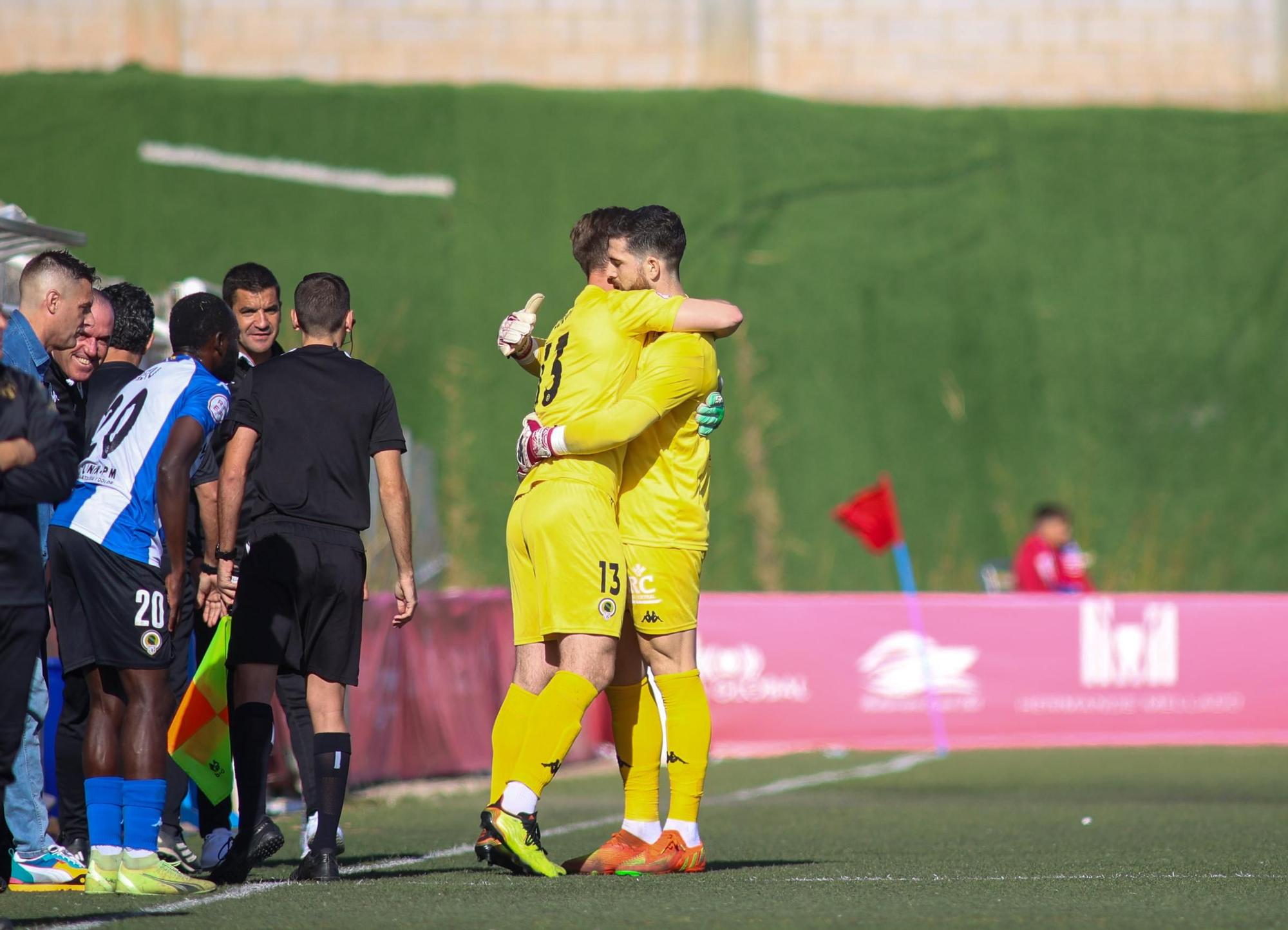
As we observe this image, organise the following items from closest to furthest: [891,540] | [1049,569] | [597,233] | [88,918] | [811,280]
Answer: [88,918] → [597,233] → [891,540] → [1049,569] → [811,280]

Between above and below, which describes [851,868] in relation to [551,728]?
below

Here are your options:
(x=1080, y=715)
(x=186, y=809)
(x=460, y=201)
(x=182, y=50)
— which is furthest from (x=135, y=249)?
(x=186, y=809)

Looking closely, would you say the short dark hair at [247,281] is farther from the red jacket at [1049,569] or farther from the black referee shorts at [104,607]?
the red jacket at [1049,569]

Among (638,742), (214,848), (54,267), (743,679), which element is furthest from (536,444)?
(743,679)

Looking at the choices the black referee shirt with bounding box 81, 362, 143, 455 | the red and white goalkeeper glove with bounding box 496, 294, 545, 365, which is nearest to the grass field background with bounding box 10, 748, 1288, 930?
A: the black referee shirt with bounding box 81, 362, 143, 455

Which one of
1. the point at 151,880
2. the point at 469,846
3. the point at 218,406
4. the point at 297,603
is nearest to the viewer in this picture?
the point at 151,880

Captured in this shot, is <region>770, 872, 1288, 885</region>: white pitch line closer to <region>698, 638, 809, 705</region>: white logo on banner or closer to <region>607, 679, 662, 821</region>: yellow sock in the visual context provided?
<region>607, 679, 662, 821</region>: yellow sock

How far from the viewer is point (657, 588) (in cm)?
645

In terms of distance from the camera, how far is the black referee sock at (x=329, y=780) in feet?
20.5

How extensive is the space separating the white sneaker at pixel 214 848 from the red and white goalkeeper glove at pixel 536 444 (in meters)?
1.83

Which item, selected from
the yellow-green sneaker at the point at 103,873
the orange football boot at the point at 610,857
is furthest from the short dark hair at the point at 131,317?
the orange football boot at the point at 610,857

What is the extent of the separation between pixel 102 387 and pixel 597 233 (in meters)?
1.84

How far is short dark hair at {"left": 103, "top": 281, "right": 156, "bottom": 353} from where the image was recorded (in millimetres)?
6910

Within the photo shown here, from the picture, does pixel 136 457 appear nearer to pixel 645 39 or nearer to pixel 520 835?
pixel 520 835
